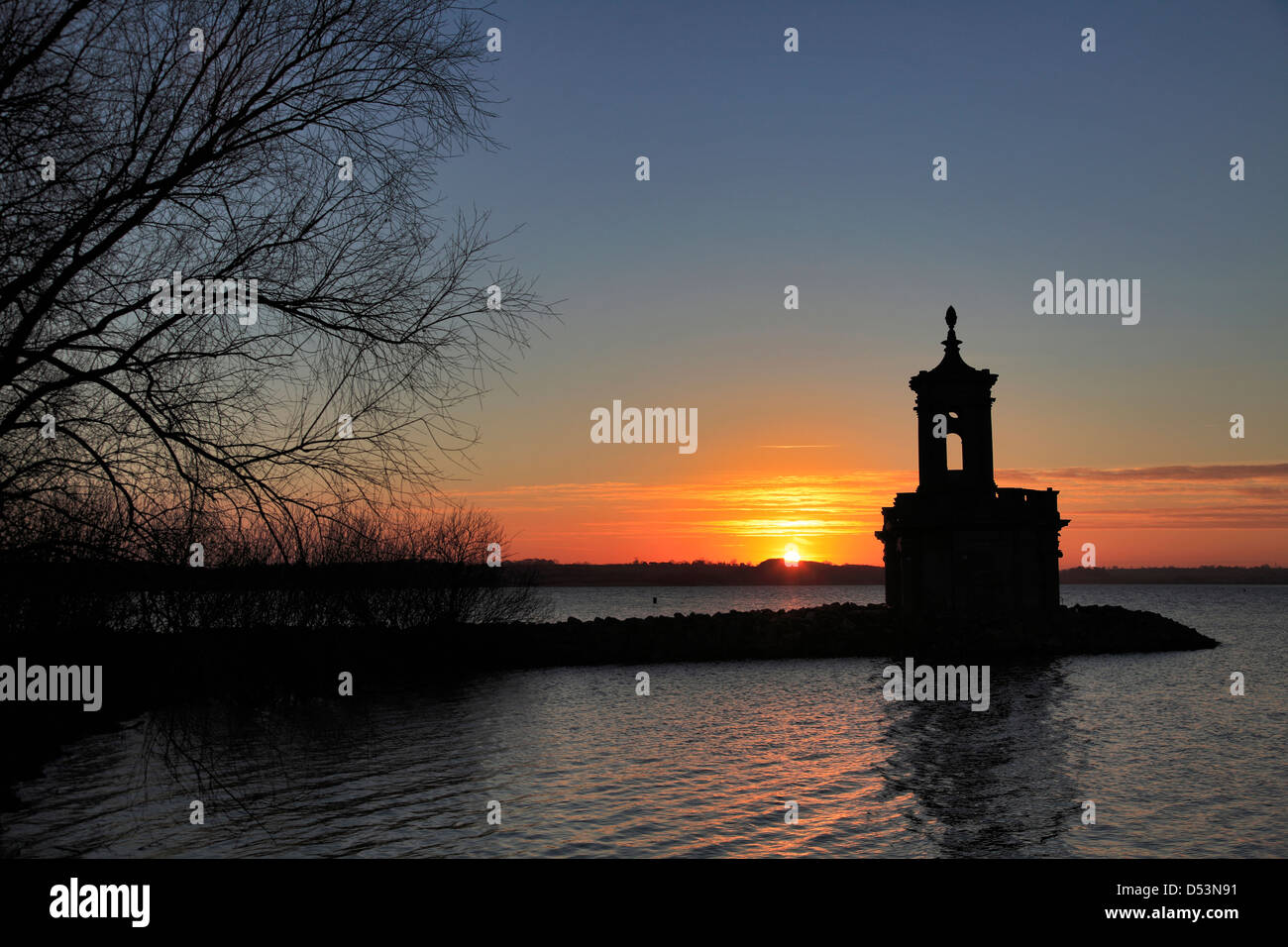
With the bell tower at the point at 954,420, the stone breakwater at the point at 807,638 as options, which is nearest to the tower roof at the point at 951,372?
the bell tower at the point at 954,420

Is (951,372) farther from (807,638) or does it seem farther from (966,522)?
(807,638)

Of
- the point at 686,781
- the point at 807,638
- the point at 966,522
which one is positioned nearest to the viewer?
the point at 686,781

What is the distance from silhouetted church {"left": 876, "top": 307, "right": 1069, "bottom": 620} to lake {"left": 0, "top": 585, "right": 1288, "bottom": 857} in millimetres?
12028

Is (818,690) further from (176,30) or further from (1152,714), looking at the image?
(176,30)

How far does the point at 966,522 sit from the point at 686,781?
3152 centimetres

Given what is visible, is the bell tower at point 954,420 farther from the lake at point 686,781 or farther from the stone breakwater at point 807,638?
the lake at point 686,781

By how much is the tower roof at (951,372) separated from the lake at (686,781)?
1684 cm

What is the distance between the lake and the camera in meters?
17.3

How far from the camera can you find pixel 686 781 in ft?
76.3

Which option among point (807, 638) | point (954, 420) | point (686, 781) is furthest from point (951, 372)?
point (686, 781)

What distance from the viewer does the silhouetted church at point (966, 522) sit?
5019 cm

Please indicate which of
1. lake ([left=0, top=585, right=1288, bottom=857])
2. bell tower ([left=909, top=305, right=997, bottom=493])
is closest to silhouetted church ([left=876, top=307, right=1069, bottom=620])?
bell tower ([left=909, top=305, right=997, bottom=493])
